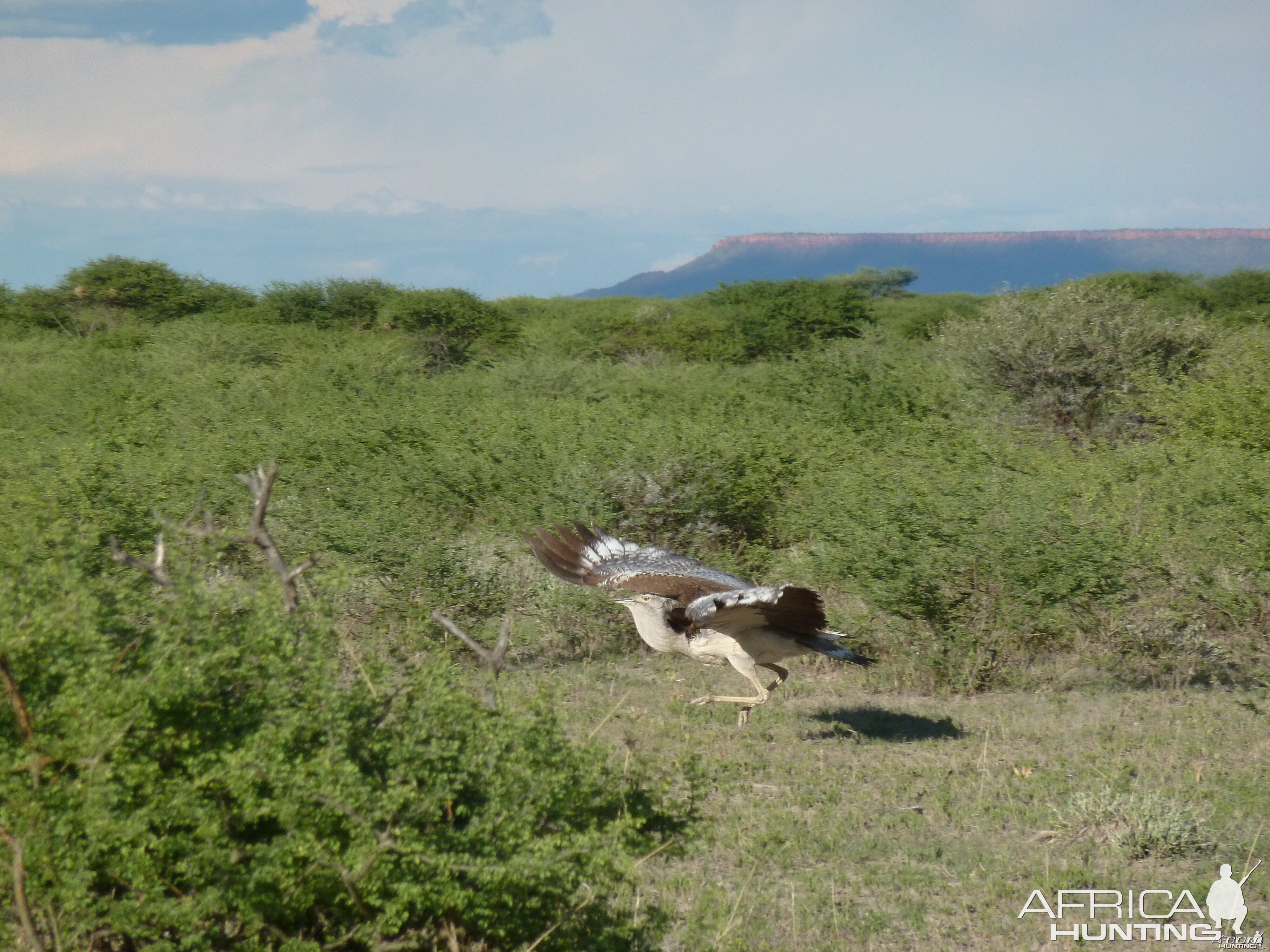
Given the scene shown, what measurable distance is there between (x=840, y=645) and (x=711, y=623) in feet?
3.17

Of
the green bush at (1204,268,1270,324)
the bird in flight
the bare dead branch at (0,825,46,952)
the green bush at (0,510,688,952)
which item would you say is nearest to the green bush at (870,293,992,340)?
the green bush at (1204,268,1270,324)

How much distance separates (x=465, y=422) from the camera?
1241cm

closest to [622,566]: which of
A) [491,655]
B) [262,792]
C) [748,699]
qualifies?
[748,699]

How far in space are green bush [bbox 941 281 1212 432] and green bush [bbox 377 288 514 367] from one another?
515 inches

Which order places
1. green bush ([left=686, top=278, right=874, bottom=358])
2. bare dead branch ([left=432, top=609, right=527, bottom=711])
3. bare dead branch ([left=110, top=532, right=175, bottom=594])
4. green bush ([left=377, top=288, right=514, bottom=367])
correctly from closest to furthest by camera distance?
1. bare dead branch ([left=110, top=532, right=175, bottom=594])
2. bare dead branch ([left=432, top=609, right=527, bottom=711])
3. green bush ([left=686, top=278, right=874, bottom=358])
4. green bush ([left=377, top=288, right=514, bottom=367])

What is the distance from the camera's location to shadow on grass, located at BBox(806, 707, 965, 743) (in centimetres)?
643

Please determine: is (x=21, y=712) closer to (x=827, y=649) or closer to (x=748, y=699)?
(x=748, y=699)

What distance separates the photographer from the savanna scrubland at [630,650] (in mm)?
2670

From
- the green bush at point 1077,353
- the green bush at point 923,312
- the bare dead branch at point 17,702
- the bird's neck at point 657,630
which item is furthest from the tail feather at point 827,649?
the green bush at point 923,312

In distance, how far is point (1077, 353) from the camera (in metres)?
16.6

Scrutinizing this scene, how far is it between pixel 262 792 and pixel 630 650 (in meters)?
5.92

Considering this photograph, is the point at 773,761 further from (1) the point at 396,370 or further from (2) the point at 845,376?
(1) the point at 396,370

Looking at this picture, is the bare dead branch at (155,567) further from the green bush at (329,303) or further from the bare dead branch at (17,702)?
the green bush at (329,303)

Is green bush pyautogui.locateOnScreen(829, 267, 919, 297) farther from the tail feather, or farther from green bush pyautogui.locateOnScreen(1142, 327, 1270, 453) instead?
the tail feather
